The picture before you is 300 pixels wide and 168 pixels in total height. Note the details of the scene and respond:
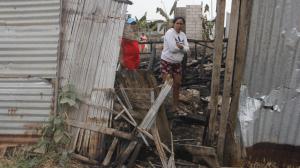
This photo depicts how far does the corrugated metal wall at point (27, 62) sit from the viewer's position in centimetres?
561

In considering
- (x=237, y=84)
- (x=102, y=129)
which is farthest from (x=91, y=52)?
(x=237, y=84)

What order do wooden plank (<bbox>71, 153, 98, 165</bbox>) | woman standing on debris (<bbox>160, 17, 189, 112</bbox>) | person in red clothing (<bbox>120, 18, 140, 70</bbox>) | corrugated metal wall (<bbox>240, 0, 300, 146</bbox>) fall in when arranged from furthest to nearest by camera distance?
woman standing on debris (<bbox>160, 17, 189, 112</bbox>) < person in red clothing (<bbox>120, 18, 140, 70</bbox>) < wooden plank (<bbox>71, 153, 98, 165</bbox>) < corrugated metal wall (<bbox>240, 0, 300, 146</bbox>)

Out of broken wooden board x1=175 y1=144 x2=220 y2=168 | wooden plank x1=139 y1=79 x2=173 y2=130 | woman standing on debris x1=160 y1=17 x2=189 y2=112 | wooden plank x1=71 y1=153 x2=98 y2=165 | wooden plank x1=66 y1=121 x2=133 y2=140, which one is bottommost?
wooden plank x1=71 y1=153 x2=98 y2=165

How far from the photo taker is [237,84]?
16.9 feet

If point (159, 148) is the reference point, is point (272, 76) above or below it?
above

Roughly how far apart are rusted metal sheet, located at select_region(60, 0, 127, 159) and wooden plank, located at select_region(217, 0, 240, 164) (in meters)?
1.46

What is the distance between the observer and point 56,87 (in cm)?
558

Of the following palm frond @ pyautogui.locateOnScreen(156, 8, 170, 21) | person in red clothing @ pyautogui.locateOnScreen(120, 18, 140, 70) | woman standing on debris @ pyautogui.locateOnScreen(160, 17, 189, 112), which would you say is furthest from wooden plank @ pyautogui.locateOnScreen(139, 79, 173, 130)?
palm frond @ pyautogui.locateOnScreen(156, 8, 170, 21)

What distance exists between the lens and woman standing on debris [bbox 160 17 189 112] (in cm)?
754

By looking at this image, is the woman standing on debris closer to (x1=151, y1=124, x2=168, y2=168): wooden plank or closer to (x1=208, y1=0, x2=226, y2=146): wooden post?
(x1=208, y1=0, x2=226, y2=146): wooden post

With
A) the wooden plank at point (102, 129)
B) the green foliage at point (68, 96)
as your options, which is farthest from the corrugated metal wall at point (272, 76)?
the green foliage at point (68, 96)

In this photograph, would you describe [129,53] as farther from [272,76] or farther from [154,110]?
[272,76]

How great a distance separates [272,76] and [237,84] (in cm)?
42

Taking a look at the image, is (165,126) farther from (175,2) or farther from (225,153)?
(175,2)
